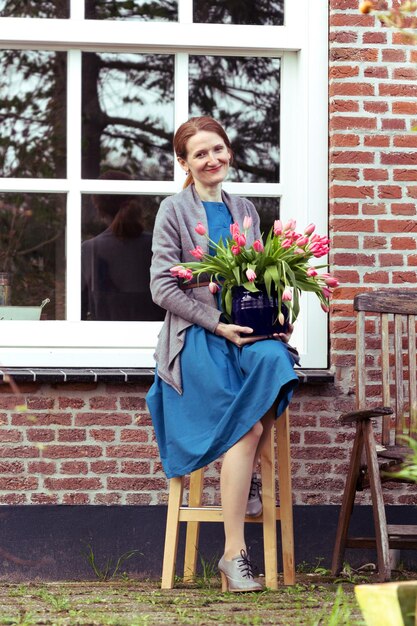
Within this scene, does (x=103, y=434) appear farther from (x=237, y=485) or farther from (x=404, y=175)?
(x=404, y=175)

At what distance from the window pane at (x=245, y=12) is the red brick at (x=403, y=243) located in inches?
42.8

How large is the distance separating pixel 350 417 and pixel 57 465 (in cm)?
127

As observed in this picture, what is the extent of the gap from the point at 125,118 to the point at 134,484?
1.57m

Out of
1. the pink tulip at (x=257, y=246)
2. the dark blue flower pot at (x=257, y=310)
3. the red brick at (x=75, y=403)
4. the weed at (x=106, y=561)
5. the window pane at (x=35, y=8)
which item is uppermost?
the window pane at (x=35, y=8)

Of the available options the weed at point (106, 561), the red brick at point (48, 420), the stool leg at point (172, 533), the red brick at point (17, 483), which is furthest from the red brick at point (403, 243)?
the red brick at point (17, 483)

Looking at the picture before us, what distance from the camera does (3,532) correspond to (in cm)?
485

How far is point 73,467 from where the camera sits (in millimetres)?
4891

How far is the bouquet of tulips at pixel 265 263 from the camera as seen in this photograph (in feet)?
13.5

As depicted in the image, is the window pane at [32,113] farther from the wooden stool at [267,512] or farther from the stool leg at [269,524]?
the stool leg at [269,524]

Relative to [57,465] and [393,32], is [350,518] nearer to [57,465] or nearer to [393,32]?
[57,465]

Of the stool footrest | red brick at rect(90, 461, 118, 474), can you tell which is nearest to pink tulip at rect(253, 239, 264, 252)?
the stool footrest

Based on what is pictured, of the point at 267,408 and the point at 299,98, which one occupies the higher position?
the point at 299,98

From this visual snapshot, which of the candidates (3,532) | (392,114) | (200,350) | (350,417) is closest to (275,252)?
(200,350)

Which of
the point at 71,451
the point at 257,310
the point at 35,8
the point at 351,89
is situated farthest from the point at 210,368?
the point at 35,8
